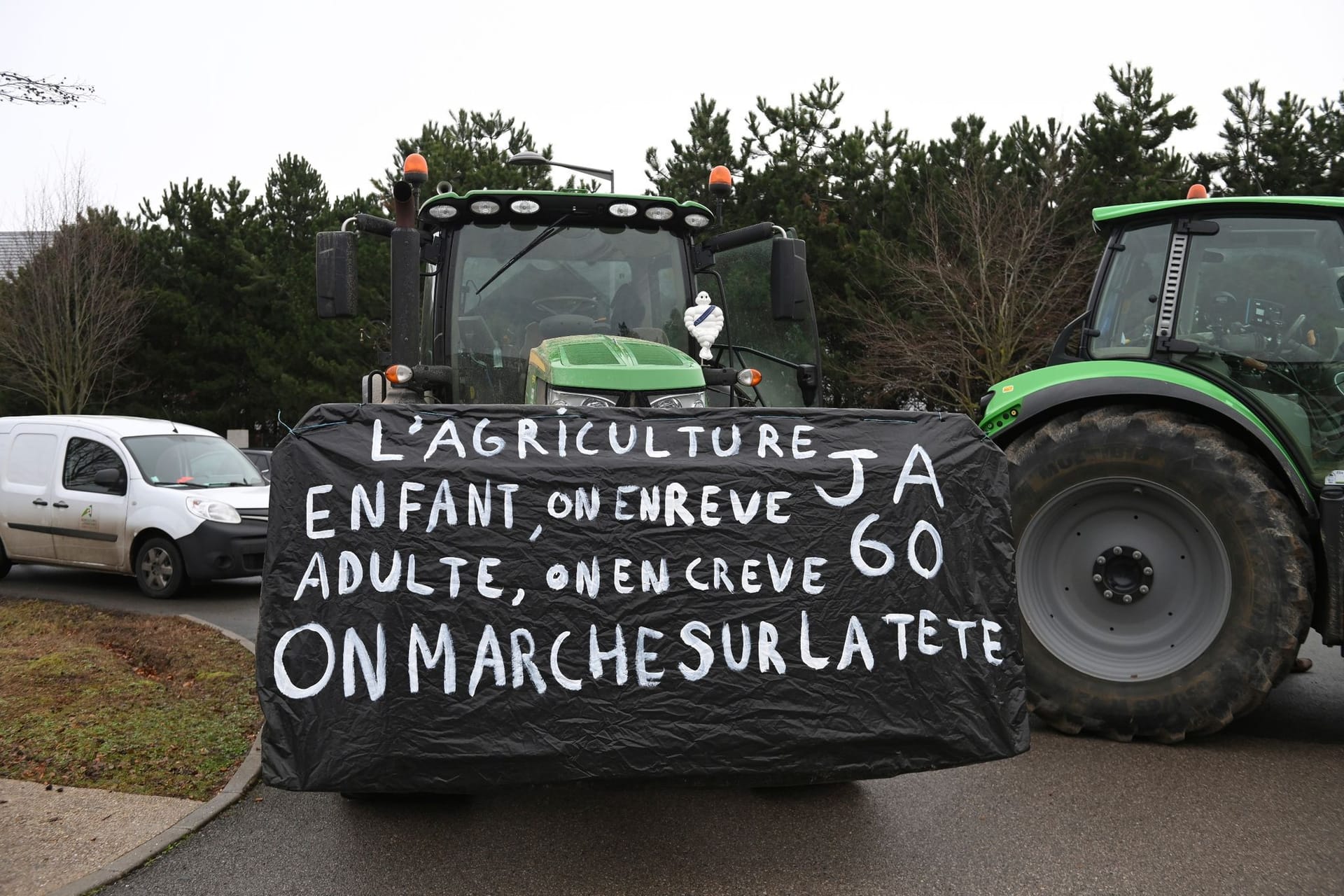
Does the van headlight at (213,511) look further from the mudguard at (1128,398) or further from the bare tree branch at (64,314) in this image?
the bare tree branch at (64,314)

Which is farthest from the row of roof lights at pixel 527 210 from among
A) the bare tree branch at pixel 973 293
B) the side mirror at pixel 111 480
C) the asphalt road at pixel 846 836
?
the bare tree branch at pixel 973 293

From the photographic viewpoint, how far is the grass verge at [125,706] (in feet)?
15.4

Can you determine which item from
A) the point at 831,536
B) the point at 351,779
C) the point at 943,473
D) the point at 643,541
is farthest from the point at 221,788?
the point at 943,473

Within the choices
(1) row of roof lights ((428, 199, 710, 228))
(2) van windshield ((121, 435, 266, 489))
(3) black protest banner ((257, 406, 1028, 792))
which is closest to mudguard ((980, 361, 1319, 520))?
(3) black protest banner ((257, 406, 1028, 792))

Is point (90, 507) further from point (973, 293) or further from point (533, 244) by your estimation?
point (973, 293)

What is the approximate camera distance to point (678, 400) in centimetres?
536

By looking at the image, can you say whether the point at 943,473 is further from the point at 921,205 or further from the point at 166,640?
the point at 921,205

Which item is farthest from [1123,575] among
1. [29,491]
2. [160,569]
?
[29,491]

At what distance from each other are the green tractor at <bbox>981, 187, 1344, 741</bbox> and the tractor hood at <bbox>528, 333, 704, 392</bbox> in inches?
66.7

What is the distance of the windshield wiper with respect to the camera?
6293 mm

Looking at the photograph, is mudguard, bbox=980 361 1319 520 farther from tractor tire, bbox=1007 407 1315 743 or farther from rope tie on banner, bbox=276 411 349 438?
rope tie on banner, bbox=276 411 349 438

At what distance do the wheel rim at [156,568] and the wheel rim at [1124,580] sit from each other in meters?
8.14

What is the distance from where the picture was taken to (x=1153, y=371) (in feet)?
17.9

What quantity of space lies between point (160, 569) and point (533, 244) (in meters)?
6.23
